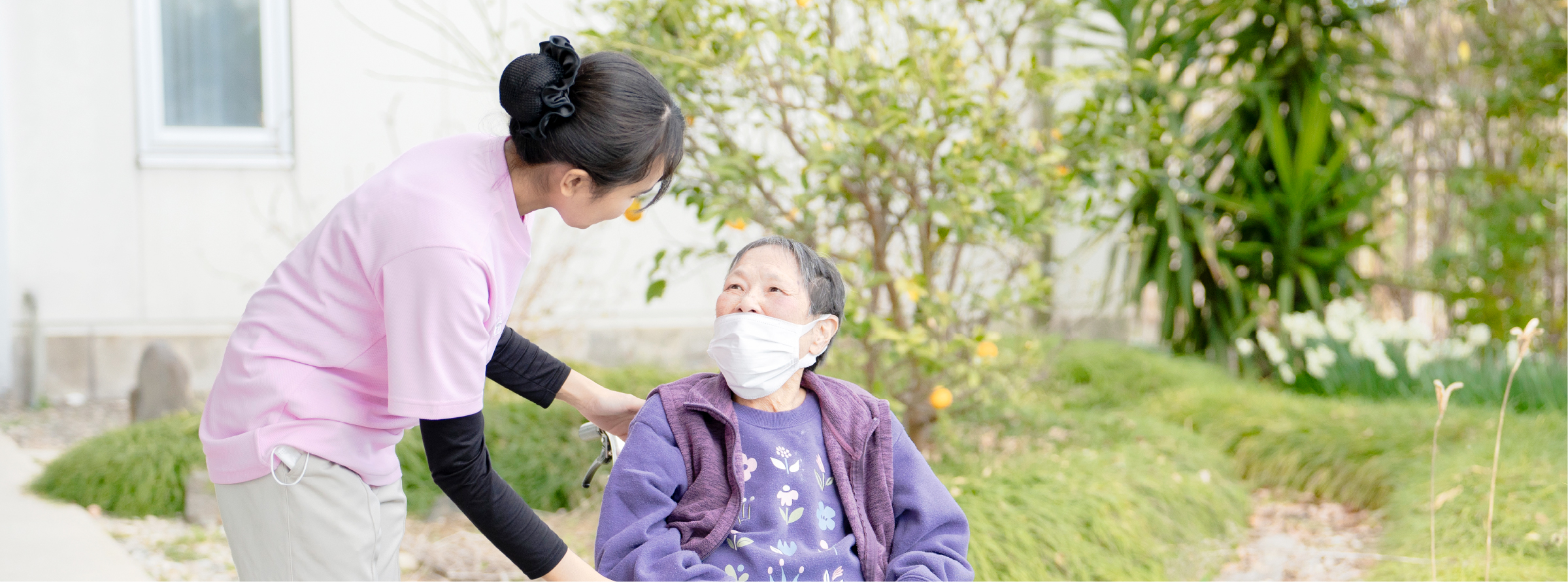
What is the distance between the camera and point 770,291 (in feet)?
4.96

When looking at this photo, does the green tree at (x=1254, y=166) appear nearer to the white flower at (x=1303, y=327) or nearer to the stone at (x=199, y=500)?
the white flower at (x=1303, y=327)

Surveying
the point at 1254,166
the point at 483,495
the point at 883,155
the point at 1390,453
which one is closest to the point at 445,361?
the point at 483,495

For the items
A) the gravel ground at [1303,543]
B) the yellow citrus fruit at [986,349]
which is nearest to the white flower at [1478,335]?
the gravel ground at [1303,543]

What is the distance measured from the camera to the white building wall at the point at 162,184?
14.5 ft

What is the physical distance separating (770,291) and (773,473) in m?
0.28

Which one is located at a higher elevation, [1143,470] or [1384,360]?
[1384,360]

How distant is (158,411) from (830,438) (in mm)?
3242

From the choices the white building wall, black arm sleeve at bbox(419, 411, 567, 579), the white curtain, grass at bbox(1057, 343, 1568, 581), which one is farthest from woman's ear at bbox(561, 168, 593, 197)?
the white curtain

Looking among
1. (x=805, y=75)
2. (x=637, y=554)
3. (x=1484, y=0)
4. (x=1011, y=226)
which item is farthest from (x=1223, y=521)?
(x=1484, y=0)

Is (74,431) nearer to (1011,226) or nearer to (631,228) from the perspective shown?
(631,228)

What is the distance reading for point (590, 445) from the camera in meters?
3.12

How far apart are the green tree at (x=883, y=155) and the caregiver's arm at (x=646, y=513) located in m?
1.01

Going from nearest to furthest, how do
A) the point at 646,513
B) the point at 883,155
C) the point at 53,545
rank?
the point at 646,513, the point at 53,545, the point at 883,155

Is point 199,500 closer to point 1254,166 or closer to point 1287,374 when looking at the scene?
point 1287,374
